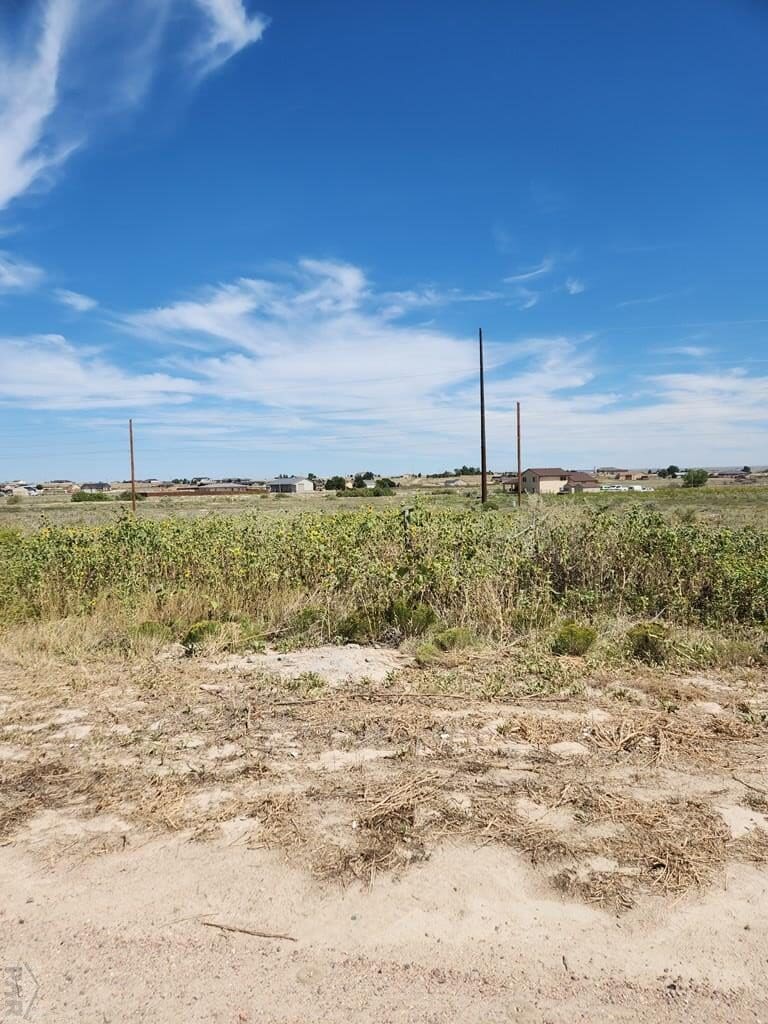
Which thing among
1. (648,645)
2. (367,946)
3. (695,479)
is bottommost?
(367,946)

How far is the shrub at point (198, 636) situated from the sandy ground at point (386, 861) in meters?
1.35

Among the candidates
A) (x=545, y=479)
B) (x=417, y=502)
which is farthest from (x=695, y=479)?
(x=417, y=502)

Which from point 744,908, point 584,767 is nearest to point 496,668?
point 584,767

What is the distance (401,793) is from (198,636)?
318 cm

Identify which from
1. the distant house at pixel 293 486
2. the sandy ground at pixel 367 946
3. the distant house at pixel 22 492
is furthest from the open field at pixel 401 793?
the distant house at pixel 293 486

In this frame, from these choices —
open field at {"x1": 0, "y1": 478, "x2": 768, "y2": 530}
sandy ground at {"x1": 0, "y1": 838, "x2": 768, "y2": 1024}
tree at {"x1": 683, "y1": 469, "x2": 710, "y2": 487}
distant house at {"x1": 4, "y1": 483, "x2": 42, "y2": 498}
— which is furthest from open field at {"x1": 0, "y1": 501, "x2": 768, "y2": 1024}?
tree at {"x1": 683, "y1": 469, "x2": 710, "y2": 487}

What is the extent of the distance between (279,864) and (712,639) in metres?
4.45

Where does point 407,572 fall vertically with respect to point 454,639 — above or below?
above

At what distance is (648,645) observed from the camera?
5.38m

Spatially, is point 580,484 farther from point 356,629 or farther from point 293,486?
point 356,629

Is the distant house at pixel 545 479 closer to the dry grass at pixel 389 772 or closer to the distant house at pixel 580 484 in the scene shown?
the distant house at pixel 580 484

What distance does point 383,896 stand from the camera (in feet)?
7.89

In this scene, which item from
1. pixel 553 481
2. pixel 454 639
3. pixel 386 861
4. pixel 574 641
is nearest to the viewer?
pixel 386 861

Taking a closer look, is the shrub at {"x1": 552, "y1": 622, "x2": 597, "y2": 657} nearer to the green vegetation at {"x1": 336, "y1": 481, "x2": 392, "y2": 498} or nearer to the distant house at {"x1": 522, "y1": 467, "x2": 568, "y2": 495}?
the green vegetation at {"x1": 336, "y1": 481, "x2": 392, "y2": 498}
